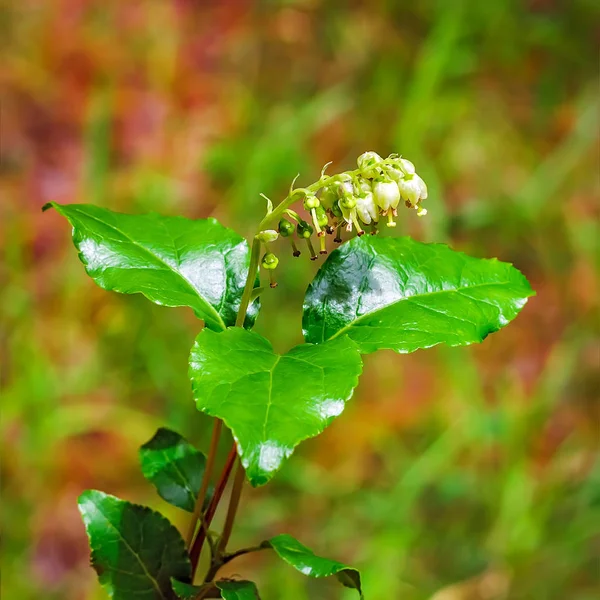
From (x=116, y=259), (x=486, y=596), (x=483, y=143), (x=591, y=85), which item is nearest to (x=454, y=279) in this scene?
(x=116, y=259)

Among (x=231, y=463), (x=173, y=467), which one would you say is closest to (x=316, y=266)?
(x=173, y=467)

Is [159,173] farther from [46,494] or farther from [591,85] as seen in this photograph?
[591,85]

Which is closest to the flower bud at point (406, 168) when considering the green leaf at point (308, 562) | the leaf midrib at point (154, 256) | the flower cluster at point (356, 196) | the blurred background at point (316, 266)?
the flower cluster at point (356, 196)

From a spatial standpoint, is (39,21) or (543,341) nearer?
(543,341)

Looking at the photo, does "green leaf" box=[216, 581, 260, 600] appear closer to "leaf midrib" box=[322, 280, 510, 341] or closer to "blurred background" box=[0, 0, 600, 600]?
"leaf midrib" box=[322, 280, 510, 341]

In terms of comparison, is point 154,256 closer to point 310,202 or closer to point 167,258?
point 167,258

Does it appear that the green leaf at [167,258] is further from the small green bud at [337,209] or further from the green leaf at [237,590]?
the green leaf at [237,590]
